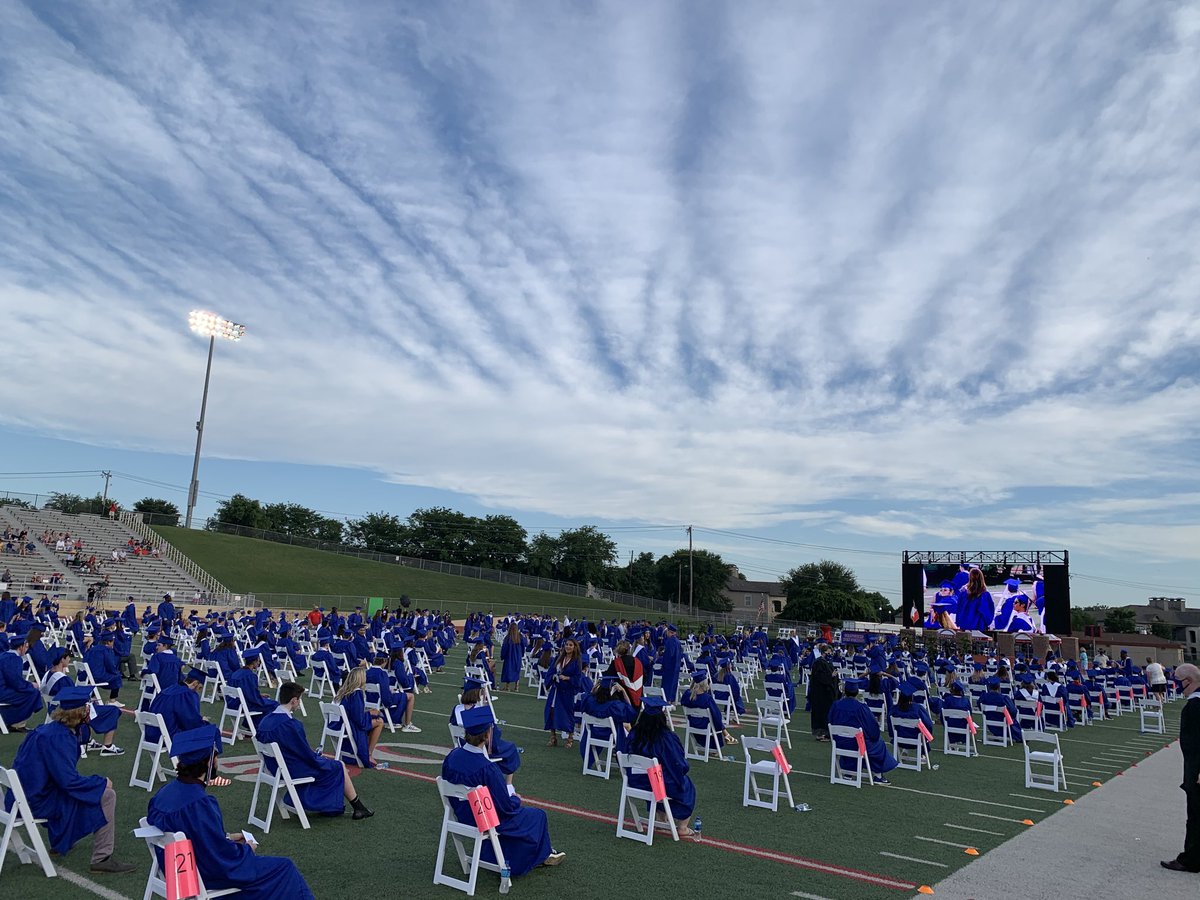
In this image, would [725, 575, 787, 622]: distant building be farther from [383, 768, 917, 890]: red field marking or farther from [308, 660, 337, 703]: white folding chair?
[383, 768, 917, 890]: red field marking

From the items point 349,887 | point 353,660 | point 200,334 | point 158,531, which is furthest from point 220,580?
point 349,887

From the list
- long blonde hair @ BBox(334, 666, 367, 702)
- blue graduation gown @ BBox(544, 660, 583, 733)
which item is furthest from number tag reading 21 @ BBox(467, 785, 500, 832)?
blue graduation gown @ BBox(544, 660, 583, 733)

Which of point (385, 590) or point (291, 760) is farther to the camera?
point (385, 590)

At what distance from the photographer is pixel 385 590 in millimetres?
53938

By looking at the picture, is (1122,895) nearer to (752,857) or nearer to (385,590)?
(752,857)

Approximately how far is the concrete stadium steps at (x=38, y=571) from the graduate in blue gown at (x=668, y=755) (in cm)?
3413

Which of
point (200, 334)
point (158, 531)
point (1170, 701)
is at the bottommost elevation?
point (1170, 701)

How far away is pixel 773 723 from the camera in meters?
11.7

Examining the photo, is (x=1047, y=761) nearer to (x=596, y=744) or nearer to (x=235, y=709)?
(x=596, y=744)

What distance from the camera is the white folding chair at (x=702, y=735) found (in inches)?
424

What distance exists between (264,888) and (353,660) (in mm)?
12409

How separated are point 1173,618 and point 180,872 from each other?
12905 centimetres

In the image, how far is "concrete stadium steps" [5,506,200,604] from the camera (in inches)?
1469

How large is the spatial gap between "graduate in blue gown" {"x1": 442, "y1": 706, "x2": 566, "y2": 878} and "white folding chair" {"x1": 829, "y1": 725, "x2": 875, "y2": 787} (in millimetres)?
5177
